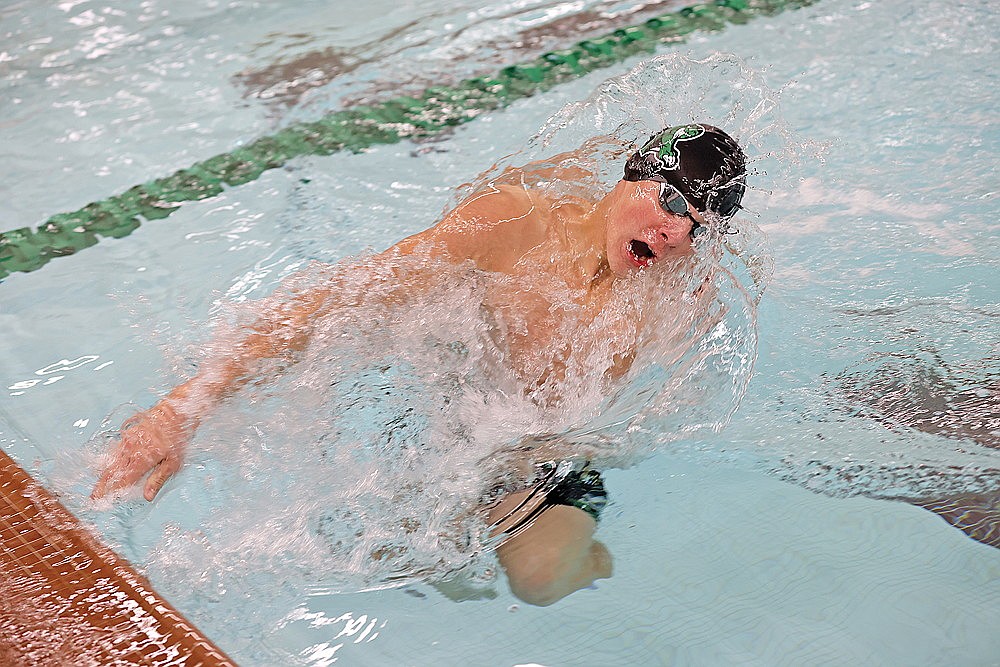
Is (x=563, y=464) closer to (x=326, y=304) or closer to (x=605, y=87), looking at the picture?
(x=326, y=304)

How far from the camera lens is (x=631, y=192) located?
5.60 feet

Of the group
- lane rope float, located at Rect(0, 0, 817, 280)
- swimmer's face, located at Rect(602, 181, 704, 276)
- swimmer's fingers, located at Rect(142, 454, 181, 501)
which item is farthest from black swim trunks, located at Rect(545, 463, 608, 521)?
lane rope float, located at Rect(0, 0, 817, 280)

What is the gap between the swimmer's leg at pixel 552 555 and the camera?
150 centimetres

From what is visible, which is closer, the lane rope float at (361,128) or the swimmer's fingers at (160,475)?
the swimmer's fingers at (160,475)

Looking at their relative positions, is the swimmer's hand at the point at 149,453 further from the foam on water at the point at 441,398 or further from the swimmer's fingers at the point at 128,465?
the foam on water at the point at 441,398

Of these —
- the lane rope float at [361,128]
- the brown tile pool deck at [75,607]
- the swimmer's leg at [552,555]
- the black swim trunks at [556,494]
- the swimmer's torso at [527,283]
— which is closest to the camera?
the brown tile pool deck at [75,607]

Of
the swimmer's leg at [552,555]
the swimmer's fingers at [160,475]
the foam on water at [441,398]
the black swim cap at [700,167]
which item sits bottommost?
the swimmer's leg at [552,555]

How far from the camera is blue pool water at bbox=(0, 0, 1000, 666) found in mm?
1438

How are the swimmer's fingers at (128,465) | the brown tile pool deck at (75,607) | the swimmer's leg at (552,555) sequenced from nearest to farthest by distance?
the brown tile pool deck at (75,607) → the swimmer's fingers at (128,465) → the swimmer's leg at (552,555)

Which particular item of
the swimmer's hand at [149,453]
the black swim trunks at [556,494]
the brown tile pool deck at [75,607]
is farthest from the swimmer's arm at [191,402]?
the black swim trunks at [556,494]

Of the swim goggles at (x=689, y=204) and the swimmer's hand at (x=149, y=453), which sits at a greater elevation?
the swim goggles at (x=689, y=204)

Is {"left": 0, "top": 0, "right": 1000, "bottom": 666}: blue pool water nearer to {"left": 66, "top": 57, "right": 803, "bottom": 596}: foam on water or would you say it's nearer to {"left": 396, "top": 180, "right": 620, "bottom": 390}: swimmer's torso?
{"left": 66, "top": 57, "right": 803, "bottom": 596}: foam on water

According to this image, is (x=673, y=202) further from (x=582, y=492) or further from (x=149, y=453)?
(x=149, y=453)

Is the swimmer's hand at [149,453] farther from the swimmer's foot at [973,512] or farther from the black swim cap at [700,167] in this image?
the swimmer's foot at [973,512]
